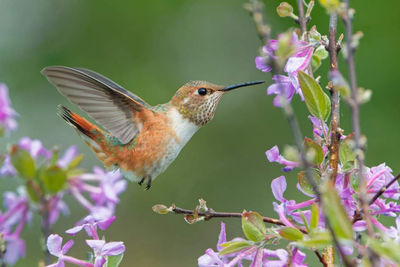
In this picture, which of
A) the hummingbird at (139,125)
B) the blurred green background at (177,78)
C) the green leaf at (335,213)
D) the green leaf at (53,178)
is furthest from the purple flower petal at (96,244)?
the blurred green background at (177,78)

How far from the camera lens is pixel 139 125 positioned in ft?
7.70

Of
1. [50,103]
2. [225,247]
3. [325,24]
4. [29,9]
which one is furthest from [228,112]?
[225,247]

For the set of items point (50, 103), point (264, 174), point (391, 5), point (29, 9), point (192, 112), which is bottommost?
point (264, 174)

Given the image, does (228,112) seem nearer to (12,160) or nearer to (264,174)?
(264,174)

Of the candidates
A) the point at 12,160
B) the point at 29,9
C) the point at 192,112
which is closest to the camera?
the point at 12,160

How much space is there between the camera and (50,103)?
656 cm

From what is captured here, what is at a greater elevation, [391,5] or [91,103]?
[391,5]

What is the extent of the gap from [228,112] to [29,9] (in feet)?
8.70

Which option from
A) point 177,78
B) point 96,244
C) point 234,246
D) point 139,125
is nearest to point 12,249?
point 96,244

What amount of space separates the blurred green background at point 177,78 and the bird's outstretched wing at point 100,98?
135 inches

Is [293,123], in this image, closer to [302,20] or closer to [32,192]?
[32,192]

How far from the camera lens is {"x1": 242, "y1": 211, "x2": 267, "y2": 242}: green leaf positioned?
4.12 ft

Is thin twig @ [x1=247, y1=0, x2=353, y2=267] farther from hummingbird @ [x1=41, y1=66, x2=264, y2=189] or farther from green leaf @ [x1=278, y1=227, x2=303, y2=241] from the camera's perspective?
hummingbird @ [x1=41, y1=66, x2=264, y2=189]

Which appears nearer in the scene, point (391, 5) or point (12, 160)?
point (12, 160)
